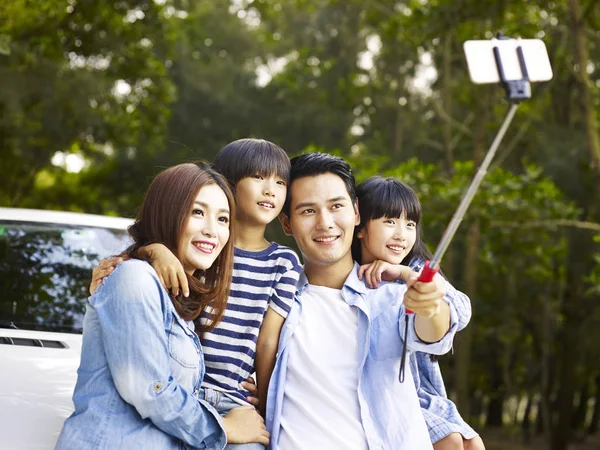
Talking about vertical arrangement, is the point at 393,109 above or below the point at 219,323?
above

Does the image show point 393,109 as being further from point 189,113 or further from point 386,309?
point 386,309

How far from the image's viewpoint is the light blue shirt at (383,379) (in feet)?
8.79

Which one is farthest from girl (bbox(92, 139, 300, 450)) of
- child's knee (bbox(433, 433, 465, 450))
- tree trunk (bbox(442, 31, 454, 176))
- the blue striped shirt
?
tree trunk (bbox(442, 31, 454, 176))

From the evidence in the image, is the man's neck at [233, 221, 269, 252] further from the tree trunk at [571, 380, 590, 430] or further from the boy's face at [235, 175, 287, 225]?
the tree trunk at [571, 380, 590, 430]

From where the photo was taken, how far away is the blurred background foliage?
424 inches

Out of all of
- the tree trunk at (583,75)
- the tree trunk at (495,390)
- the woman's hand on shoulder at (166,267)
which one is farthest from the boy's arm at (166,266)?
the tree trunk at (495,390)

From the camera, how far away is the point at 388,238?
3150 mm

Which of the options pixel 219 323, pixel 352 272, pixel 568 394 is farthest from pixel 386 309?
pixel 568 394

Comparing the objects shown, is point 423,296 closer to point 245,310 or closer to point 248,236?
point 245,310

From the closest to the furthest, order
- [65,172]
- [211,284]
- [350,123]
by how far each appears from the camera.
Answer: [211,284]
[350,123]
[65,172]

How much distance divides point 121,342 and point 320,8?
1919 cm

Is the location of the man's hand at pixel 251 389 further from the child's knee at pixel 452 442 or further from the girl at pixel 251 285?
the child's knee at pixel 452 442

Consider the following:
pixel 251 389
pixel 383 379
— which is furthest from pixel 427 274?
pixel 251 389

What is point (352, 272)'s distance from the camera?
117 inches
